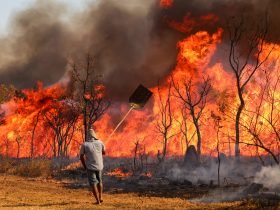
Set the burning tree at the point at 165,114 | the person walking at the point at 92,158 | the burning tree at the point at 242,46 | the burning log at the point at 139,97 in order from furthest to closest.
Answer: the burning tree at the point at 165,114 < the burning tree at the point at 242,46 < the burning log at the point at 139,97 < the person walking at the point at 92,158

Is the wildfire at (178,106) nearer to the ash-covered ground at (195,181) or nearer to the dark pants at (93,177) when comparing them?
the ash-covered ground at (195,181)

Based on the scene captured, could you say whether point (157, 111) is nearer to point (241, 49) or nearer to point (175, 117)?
point (175, 117)

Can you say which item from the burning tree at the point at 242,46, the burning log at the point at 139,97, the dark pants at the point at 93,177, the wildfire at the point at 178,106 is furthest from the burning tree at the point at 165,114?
the dark pants at the point at 93,177

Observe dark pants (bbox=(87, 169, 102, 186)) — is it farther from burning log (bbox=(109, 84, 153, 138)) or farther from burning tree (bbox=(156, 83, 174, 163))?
burning tree (bbox=(156, 83, 174, 163))

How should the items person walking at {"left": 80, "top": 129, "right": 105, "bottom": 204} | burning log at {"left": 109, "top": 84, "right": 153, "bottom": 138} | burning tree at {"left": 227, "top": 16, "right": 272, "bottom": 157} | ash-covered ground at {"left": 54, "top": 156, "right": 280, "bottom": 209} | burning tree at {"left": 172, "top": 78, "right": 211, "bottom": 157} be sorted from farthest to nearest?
burning tree at {"left": 172, "top": 78, "right": 211, "bottom": 157}
burning tree at {"left": 227, "top": 16, "right": 272, "bottom": 157}
ash-covered ground at {"left": 54, "top": 156, "right": 280, "bottom": 209}
burning log at {"left": 109, "top": 84, "right": 153, "bottom": 138}
person walking at {"left": 80, "top": 129, "right": 105, "bottom": 204}

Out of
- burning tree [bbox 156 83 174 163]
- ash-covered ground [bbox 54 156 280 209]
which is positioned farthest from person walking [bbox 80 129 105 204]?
burning tree [bbox 156 83 174 163]

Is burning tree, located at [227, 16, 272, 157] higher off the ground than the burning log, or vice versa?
burning tree, located at [227, 16, 272, 157]

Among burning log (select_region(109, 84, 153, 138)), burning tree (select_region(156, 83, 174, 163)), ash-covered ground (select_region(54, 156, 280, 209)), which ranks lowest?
ash-covered ground (select_region(54, 156, 280, 209))

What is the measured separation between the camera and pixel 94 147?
13844mm

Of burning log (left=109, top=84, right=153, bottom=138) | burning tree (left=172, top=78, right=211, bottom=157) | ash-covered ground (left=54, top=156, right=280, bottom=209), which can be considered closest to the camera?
burning log (left=109, top=84, right=153, bottom=138)

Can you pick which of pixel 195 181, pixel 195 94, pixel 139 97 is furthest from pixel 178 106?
pixel 139 97

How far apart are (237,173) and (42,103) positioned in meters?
33.1

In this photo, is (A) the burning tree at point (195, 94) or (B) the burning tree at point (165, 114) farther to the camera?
(B) the burning tree at point (165, 114)

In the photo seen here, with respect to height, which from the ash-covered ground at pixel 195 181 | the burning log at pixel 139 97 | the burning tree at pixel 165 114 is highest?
the burning tree at pixel 165 114
